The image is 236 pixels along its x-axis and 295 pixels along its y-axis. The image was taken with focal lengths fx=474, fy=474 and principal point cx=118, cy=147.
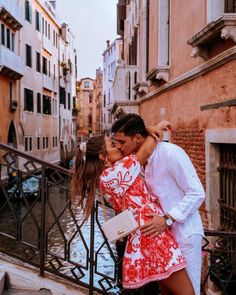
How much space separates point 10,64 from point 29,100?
566 cm

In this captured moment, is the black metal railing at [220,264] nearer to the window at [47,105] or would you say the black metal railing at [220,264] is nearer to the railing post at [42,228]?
the railing post at [42,228]

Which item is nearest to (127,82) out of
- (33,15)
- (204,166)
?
(204,166)

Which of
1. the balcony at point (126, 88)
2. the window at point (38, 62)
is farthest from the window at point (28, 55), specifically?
the balcony at point (126, 88)

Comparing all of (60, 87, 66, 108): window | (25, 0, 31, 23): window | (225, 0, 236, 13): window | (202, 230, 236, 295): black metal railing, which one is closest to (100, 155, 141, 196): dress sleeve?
(202, 230, 236, 295): black metal railing

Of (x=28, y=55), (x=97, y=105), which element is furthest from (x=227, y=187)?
(x=97, y=105)

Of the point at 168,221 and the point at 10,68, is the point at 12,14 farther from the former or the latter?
the point at 168,221

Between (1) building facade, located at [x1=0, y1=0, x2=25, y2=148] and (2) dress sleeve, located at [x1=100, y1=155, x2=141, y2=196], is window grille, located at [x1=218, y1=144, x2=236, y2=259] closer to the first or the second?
(2) dress sleeve, located at [x1=100, y1=155, x2=141, y2=196]

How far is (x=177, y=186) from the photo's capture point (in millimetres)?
2430

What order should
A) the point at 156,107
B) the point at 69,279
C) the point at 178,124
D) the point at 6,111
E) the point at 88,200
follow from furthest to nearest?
1. the point at 6,111
2. the point at 156,107
3. the point at 178,124
4. the point at 69,279
5. the point at 88,200

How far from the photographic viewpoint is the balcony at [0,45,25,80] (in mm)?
22547

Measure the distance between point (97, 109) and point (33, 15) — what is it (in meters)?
45.4

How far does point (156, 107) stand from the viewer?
9.99 m

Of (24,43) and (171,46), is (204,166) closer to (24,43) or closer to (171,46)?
(171,46)

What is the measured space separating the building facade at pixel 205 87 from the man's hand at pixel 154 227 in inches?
127
